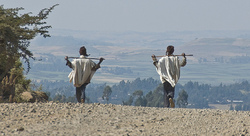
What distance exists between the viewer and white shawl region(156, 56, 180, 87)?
1606 cm

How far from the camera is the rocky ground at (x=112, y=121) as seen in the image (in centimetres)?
1001

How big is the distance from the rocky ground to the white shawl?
3257mm

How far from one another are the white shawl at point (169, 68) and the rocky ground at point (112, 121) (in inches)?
128

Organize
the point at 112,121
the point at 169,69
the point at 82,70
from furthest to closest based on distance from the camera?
the point at 82,70 → the point at 169,69 → the point at 112,121

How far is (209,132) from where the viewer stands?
10.2 metres

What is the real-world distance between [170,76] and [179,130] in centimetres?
583

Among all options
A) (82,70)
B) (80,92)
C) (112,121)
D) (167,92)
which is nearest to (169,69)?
(167,92)

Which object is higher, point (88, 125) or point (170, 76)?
point (170, 76)

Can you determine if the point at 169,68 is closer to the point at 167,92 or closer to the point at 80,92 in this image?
the point at 167,92

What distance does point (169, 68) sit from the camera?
16.1 meters

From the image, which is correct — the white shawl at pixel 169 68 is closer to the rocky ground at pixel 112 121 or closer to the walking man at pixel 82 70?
the walking man at pixel 82 70

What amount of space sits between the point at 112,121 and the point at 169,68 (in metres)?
5.57

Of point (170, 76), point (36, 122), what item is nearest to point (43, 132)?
point (36, 122)

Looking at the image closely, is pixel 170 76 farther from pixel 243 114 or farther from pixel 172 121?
pixel 172 121
